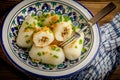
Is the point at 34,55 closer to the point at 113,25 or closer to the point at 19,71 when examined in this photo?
the point at 19,71

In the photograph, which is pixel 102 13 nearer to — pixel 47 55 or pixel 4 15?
pixel 47 55

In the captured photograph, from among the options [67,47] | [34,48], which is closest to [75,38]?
[67,47]

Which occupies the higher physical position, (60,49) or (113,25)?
(113,25)

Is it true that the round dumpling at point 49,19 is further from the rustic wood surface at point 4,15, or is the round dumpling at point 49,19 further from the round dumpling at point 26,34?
the rustic wood surface at point 4,15

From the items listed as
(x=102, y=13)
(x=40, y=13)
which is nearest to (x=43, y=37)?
(x=40, y=13)

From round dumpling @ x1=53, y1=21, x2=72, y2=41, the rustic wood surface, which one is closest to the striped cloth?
the rustic wood surface

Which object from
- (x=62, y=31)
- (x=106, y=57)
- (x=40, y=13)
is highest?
(x=40, y=13)
